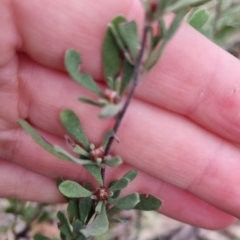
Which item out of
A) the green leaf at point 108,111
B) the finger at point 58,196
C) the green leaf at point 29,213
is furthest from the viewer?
the green leaf at point 29,213

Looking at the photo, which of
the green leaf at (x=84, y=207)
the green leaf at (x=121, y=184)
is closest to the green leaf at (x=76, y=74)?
the green leaf at (x=121, y=184)

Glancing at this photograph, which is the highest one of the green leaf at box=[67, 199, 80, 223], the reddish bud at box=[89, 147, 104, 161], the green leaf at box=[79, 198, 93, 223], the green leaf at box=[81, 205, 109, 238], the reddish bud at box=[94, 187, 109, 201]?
the reddish bud at box=[89, 147, 104, 161]

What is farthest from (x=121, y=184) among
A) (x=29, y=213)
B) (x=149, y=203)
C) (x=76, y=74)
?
(x=29, y=213)

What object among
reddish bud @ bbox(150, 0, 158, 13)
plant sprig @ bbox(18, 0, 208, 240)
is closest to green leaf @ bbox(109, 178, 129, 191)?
plant sprig @ bbox(18, 0, 208, 240)

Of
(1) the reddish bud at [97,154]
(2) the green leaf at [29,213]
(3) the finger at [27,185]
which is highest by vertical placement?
(1) the reddish bud at [97,154]

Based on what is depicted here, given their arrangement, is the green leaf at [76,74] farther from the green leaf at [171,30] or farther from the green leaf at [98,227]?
the green leaf at [98,227]

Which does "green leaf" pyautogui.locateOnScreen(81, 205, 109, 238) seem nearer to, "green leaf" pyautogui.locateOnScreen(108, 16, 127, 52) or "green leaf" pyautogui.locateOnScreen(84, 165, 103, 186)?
"green leaf" pyautogui.locateOnScreen(84, 165, 103, 186)

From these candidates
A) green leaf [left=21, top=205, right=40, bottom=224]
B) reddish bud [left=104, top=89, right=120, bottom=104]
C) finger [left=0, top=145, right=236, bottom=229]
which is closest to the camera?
reddish bud [left=104, top=89, right=120, bottom=104]
